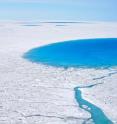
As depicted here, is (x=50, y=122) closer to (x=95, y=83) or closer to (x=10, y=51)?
(x=95, y=83)

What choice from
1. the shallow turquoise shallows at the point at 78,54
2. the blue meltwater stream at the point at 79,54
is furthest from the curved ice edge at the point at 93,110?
the shallow turquoise shallows at the point at 78,54

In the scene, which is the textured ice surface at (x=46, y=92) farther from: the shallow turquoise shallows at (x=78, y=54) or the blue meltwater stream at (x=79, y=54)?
the shallow turquoise shallows at (x=78, y=54)

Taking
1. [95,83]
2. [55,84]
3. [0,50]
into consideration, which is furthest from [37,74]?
[0,50]

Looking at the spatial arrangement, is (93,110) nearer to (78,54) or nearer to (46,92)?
(46,92)

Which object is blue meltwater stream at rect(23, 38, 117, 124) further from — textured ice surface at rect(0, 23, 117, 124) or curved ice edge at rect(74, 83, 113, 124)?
textured ice surface at rect(0, 23, 117, 124)

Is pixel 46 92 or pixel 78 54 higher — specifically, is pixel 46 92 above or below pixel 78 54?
below

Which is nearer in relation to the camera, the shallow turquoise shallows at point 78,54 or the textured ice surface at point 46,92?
the textured ice surface at point 46,92

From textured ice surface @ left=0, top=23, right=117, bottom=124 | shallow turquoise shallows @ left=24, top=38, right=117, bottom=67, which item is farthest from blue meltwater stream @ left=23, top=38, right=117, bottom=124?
textured ice surface @ left=0, top=23, right=117, bottom=124

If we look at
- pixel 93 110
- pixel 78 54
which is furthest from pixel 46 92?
pixel 78 54
